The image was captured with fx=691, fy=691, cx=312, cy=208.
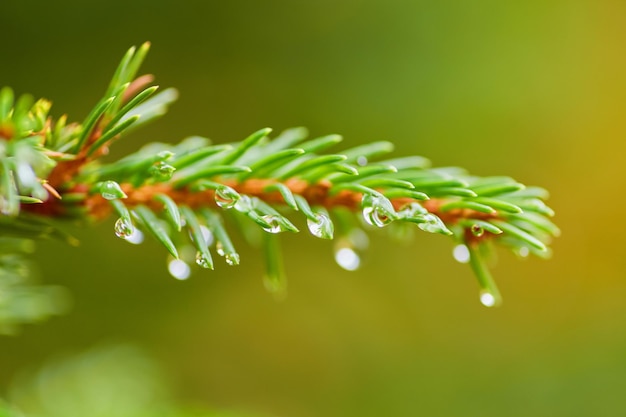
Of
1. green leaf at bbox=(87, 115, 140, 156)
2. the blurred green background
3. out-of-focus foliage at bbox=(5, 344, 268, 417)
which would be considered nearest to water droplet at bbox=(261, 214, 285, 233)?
green leaf at bbox=(87, 115, 140, 156)

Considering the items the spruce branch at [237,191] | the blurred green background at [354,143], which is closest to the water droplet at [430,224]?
the spruce branch at [237,191]

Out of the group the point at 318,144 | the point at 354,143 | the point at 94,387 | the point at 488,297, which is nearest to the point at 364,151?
the point at 318,144

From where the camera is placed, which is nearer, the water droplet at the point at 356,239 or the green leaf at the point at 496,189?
the green leaf at the point at 496,189

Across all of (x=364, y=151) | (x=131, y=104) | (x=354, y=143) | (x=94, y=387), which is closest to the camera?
(x=131, y=104)

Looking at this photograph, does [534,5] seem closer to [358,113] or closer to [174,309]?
[358,113]

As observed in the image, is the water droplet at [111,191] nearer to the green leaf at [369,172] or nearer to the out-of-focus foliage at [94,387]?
the green leaf at [369,172]

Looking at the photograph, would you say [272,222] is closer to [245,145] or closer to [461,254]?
[245,145]
